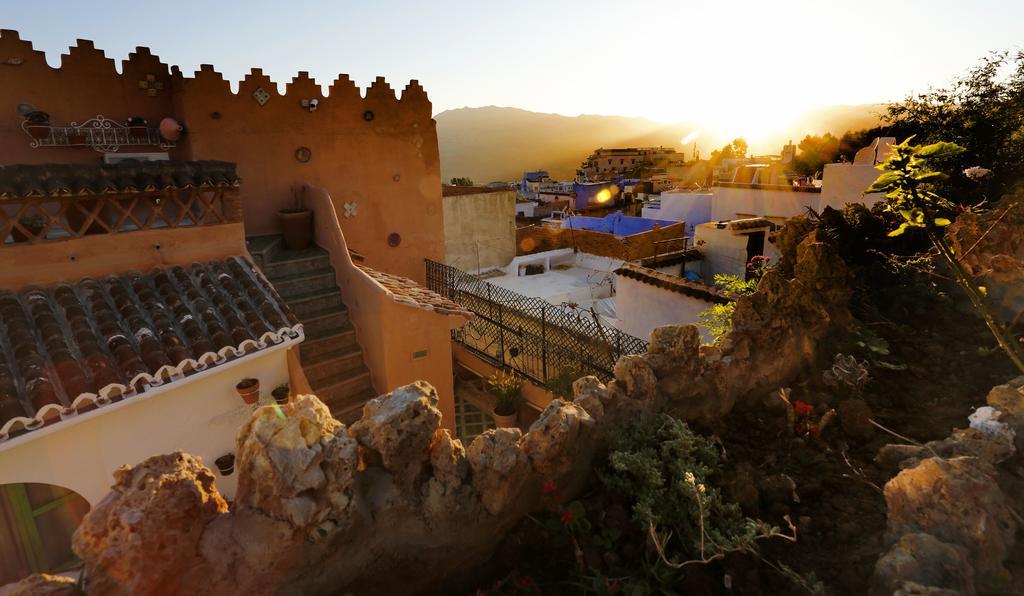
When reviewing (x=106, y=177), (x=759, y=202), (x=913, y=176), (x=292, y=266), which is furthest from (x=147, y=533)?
(x=759, y=202)

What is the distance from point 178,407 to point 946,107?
19.2 meters

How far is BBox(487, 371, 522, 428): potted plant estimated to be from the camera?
378 inches

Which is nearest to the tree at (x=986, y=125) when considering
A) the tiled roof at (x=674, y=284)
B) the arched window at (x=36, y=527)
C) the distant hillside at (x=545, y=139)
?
the tiled roof at (x=674, y=284)

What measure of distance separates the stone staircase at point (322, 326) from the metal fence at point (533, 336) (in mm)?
2869

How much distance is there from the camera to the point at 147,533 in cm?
243

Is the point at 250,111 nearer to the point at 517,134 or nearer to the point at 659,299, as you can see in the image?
the point at 659,299

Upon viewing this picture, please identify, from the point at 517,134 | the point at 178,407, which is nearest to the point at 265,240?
the point at 178,407

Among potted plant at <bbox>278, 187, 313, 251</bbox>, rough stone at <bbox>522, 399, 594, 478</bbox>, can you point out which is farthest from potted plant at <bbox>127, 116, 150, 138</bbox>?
rough stone at <bbox>522, 399, 594, 478</bbox>

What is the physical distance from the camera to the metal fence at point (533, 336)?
9.00 meters

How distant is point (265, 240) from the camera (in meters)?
10.9

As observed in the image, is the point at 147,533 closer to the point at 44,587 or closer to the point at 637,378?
the point at 44,587

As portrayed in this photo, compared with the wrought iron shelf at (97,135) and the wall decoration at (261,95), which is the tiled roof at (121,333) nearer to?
the wrought iron shelf at (97,135)

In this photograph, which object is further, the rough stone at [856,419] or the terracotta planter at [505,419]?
the terracotta planter at [505,419]

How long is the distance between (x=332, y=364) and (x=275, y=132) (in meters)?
5.25
